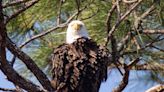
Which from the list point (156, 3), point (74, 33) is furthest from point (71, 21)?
point (156, 3)

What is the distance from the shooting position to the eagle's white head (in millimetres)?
1477

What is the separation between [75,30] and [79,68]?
12.8 inches

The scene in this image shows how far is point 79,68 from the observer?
126 centimetres

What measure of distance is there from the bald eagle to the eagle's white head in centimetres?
16

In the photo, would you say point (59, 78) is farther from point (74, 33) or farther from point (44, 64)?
point (44, 64)

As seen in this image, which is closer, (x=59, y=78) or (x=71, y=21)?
(x=59, y=78)

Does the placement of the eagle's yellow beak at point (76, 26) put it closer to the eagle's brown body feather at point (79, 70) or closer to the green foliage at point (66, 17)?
the green foliage at point (66, 17)

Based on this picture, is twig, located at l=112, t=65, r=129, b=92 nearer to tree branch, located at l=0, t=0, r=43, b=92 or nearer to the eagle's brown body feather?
the eagle's brown body feather

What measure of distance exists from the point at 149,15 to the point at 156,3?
9.4 inches

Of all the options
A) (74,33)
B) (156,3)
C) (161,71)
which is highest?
(156,3)

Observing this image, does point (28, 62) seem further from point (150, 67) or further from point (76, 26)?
point (150, 67)

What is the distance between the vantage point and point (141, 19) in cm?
145

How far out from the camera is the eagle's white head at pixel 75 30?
148cm

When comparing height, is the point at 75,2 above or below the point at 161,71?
above
